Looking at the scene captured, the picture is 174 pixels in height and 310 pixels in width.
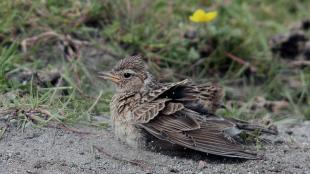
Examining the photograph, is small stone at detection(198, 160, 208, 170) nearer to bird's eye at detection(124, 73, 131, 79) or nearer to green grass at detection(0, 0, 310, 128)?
bird's eye at detection(124, 73, 131, 79)

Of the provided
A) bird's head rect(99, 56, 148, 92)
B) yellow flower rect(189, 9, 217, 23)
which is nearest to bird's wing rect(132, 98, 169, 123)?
bird's head rect(99, 56, 148, 92)

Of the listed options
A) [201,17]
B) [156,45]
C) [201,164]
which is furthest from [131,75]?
[201,17]

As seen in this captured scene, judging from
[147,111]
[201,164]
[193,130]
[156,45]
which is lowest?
[201,164]

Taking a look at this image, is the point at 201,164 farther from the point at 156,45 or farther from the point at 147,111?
the point at 156,45

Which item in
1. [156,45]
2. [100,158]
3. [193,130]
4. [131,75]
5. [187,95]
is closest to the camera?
[100,158]

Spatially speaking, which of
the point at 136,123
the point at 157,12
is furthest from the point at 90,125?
the point at 157,12

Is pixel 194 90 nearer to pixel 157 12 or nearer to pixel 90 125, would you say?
pixel 90 125
